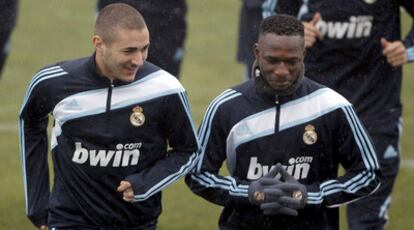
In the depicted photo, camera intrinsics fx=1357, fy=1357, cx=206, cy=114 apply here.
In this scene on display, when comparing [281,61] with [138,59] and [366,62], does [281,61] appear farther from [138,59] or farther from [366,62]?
[366,62]

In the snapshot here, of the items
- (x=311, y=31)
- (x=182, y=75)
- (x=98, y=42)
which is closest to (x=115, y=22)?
(x=98, y=42)

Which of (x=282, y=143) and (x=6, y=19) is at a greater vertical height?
(x=282, y=143)

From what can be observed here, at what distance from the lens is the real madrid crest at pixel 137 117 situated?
6.97 meters

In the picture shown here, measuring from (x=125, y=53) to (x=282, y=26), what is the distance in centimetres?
80

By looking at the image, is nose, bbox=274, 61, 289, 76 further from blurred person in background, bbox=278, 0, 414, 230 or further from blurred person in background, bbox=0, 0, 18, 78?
blurred person in background, bbox=0, 0, 18, 78

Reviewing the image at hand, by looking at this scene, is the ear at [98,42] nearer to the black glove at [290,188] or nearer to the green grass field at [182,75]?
the black glove at [290,188]

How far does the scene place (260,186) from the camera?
660 cm

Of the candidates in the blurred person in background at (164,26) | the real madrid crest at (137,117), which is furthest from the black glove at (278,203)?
the blurred person in background at (164,26)

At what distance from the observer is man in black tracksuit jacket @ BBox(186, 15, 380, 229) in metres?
6.81

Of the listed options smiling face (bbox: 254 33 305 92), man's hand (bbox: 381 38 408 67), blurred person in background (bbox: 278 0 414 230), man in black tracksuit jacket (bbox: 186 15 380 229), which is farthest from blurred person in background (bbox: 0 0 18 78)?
smiling face (bbox: 254 33 305 92)

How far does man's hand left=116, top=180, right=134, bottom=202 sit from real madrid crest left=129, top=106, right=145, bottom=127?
33cm

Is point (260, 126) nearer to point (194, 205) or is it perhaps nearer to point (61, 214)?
point (61, 214)

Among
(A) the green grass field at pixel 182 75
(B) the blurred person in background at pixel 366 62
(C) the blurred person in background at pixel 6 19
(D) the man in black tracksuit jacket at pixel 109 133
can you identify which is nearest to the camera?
(D) the man in black tracksuit jacket at pixel 109 133

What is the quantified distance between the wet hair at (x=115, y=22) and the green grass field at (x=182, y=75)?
9.90 ft
